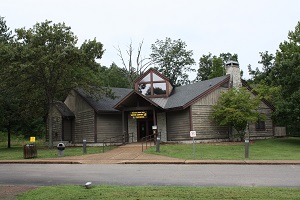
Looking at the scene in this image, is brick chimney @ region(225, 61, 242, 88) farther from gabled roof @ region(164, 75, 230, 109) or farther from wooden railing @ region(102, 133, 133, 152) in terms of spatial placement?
wooden railing @ region(102, 133, 133, 152)

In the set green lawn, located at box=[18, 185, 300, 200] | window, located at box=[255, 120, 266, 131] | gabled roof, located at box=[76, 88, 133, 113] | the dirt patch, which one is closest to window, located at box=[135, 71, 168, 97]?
gabled roof, located at box=[76, 88, 133, 113]

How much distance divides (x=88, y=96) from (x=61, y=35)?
6.51 metres

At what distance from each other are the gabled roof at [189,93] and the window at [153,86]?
100 cm

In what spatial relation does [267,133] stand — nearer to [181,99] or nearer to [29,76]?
[181,99]

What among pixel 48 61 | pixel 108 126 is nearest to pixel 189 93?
pixel 108 126

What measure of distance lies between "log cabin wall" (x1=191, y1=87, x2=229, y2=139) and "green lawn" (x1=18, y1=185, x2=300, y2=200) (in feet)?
57.4

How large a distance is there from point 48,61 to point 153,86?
9610 millimetres

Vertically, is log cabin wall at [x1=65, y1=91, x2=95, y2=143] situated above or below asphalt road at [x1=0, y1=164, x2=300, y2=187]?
above

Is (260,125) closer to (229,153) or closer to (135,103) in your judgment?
(135,103)

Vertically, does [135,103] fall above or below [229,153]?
above

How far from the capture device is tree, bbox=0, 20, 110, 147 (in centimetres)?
2412

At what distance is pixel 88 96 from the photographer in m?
29.6

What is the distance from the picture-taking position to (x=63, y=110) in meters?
31.4

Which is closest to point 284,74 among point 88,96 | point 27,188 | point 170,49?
point 88,96
